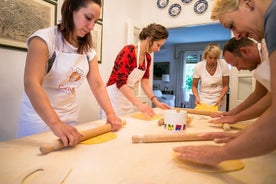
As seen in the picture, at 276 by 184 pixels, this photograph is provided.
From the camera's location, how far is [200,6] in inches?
112

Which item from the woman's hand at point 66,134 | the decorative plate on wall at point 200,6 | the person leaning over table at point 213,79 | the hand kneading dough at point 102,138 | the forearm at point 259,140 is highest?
the decorative plate on wall at point 200,6

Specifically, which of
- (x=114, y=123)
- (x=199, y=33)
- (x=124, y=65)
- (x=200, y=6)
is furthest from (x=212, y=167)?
(x=199, y=33)

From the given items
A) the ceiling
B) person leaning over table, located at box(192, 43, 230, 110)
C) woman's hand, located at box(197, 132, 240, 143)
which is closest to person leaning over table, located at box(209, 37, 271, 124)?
woman's hand, located at box(197, 132, 240, 143)

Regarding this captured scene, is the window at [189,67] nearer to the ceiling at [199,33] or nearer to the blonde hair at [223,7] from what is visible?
the ceiling at [199,33]

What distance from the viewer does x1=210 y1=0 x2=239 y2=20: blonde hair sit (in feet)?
2.32

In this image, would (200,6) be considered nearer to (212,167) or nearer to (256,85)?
(256,85)

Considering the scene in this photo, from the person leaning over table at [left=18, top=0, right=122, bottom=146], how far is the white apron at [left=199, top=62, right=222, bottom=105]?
165 centimetres

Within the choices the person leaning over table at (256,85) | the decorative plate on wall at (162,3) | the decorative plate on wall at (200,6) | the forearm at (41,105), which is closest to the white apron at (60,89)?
the forearm at (41,105)

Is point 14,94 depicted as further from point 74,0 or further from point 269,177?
point 269,177

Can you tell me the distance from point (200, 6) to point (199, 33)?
111 inches

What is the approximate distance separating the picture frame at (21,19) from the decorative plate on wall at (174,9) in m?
1.73

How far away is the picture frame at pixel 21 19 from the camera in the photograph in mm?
1506

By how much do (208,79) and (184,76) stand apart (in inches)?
179

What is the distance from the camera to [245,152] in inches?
18.6
